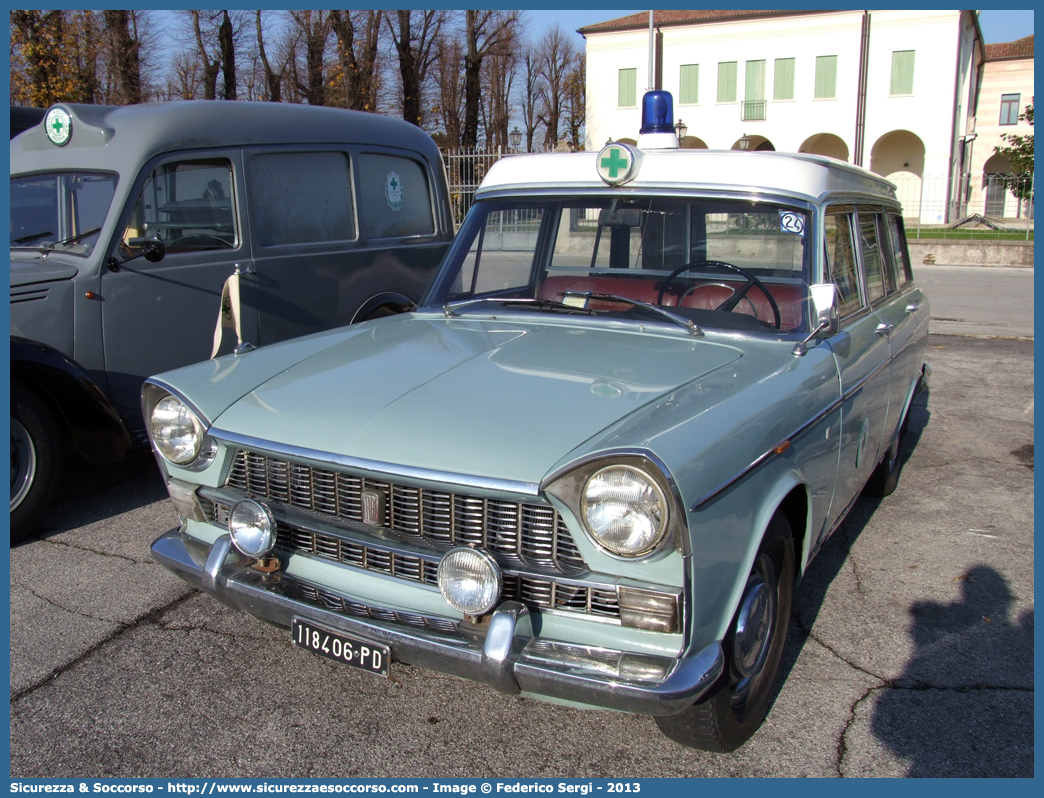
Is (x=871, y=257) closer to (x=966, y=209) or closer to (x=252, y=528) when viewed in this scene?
(x=252, y=528)

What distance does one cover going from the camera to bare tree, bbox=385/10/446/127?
1173 inches

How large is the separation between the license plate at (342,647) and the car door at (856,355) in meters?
1.78

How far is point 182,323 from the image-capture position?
5031 mm

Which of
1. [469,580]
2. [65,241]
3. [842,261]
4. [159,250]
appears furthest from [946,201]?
[469,580]

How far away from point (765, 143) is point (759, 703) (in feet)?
135

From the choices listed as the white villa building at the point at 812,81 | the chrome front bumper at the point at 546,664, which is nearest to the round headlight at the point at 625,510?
the chrome front bumper at the point at 546,664

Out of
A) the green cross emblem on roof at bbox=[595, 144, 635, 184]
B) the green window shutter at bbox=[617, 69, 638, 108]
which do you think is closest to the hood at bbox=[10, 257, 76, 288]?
the green cross emblem on roof at bbox=[595, 144, 635, 184]

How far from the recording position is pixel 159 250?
482cm

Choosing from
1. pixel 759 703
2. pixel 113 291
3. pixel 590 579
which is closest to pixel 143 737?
A: pixel 590 579

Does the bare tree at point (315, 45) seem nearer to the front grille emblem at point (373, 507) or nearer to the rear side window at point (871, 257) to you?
the rear side window at point (871, 257)

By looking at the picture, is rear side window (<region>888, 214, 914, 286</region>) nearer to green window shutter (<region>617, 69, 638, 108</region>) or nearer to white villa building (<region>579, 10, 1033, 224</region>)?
white villa building (<region>579, 10, 1033, 224</region>)

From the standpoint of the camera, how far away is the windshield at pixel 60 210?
15.9 ft

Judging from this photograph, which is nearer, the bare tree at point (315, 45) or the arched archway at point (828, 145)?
the bare tree at point (315, 45)

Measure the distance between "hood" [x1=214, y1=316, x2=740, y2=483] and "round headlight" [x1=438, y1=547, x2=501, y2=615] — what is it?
22cm
